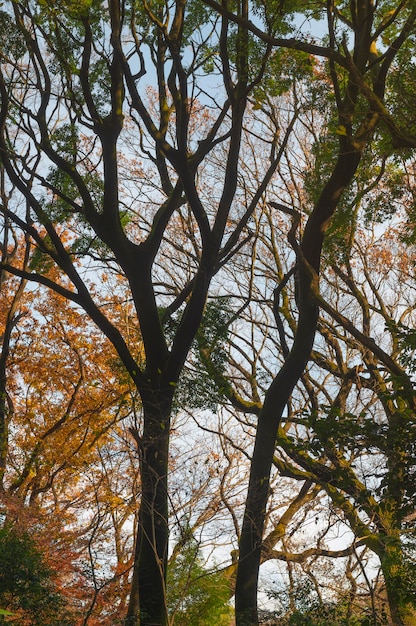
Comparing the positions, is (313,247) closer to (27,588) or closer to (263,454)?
(263,454)

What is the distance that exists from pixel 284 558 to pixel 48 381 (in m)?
5.09

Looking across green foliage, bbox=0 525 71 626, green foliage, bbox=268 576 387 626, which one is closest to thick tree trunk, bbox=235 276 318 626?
green foliage, bbox=268 576 387 626

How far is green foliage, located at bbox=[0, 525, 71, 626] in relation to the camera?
679 centimetres

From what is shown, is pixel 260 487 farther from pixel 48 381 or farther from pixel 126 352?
pixel 48 381

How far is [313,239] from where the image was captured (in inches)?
263

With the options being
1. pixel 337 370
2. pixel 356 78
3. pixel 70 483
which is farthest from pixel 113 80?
pixel 70 483

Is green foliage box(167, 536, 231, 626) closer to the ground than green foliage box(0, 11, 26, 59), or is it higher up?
closer to the ground

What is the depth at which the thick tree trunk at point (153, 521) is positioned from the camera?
22.1ft

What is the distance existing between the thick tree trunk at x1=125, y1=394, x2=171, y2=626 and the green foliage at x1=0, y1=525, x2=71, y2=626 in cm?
85

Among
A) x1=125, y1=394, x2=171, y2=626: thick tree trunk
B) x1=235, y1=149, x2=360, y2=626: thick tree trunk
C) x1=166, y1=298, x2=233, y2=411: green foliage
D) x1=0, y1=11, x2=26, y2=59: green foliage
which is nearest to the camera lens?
x1=235, y1=149, x2=360, y2=626: thick tree trunk

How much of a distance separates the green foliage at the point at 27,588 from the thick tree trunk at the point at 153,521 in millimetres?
849

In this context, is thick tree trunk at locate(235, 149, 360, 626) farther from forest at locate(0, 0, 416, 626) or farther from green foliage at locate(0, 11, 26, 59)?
green foliage at locate(0, 11, 26, 59)

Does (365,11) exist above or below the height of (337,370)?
above

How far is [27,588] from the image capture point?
22.4ft
